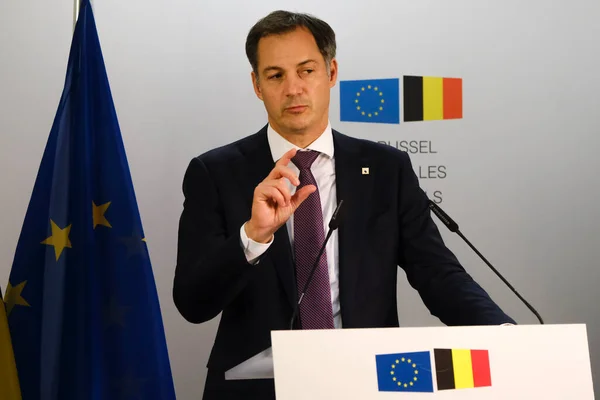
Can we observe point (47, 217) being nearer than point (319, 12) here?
Yes

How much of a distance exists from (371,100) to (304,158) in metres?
0.78

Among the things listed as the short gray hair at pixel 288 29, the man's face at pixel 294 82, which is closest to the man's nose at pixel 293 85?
the man's face at pixel 294 82

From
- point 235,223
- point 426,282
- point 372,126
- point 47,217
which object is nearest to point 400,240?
point 426,282

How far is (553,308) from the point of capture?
9.68 ft

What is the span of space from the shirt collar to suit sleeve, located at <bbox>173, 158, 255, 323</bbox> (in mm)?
240

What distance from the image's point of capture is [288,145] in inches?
93.1

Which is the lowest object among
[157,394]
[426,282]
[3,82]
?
[157,394]

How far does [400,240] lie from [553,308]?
3.21 ft

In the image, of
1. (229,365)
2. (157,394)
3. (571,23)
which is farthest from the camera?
(571,23)

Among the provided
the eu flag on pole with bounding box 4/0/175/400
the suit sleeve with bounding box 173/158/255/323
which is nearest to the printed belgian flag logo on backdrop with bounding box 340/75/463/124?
the suit sleeve with bounding box 173/158/255/323

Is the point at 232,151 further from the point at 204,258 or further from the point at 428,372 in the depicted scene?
the point at 428,372

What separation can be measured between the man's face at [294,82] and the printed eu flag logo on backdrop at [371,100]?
1.99 feet

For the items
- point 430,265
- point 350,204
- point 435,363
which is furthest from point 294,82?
point 435,363

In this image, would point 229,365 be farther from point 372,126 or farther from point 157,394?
point 372,126
